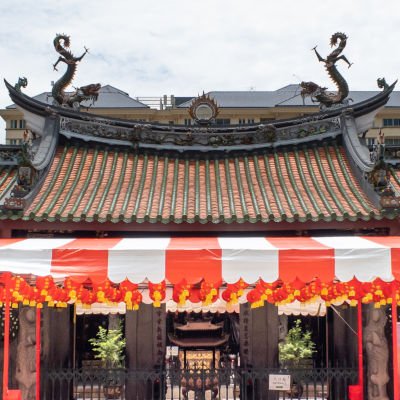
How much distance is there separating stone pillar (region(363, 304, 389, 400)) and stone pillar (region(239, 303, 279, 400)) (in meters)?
2.10

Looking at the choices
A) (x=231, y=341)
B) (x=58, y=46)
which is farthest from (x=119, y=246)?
(x=231, y=341)

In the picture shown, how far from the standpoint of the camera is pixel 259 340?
1012 cm

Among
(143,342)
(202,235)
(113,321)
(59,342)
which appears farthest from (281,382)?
(113,321)

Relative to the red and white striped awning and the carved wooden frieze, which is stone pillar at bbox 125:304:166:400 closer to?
the carved wooden frieze

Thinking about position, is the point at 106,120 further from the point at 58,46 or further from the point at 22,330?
the point at 22,330

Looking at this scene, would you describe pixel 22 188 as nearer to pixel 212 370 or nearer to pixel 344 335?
pixel 212 370

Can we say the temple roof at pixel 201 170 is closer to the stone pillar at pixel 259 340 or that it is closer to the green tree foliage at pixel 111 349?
the stone pillar at pixel 259 340

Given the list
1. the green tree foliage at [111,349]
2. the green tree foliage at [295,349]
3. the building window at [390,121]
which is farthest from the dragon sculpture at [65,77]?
the building window at [390,121]

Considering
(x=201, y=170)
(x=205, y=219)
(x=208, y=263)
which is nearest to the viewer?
(x=208, y=263)

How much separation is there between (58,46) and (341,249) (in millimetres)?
8655

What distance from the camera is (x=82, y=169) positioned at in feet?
34.3

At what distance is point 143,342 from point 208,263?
4.95 metres

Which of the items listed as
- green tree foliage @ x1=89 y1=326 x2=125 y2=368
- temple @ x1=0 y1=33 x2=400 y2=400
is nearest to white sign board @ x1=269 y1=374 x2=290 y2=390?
temple @ x1=0 y1=33 x2=400 y2=400

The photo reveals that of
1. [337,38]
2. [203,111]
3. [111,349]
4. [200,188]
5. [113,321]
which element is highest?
[337,38]
